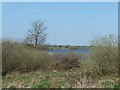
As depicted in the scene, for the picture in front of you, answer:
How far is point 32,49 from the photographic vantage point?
24078mm

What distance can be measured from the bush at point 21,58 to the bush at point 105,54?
16.0 ft

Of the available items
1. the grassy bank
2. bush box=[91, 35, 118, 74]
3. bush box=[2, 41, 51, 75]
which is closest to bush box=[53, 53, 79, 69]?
the grassy bank

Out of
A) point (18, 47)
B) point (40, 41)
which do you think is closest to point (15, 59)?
point (18, 47)

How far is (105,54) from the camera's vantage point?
19719 mm

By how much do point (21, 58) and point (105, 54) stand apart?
5646 millimetres

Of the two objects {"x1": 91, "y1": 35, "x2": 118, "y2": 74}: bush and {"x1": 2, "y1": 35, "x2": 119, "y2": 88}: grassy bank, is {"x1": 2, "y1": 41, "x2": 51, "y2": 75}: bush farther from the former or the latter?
{"x1": 91, "y1": 35, "x2": 118, "y2": 74}: bush

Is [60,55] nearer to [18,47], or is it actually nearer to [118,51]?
[18,47]

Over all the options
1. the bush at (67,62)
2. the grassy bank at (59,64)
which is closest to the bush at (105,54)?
the grassy bank at (59,64)

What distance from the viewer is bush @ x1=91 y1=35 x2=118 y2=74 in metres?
19.4

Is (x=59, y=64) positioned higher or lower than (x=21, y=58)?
lower

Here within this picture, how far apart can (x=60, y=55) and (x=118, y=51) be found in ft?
24.7

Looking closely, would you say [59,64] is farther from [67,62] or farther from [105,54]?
[105,54]

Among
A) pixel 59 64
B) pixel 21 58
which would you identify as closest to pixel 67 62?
pixel 59 64

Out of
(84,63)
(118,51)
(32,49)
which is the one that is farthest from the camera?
(32,49)
